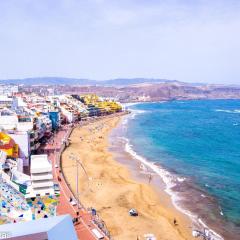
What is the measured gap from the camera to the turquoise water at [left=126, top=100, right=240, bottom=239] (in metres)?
41.2

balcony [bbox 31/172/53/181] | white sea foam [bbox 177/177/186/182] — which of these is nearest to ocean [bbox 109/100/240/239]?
white sea foam [bbox 177/177/186/182]

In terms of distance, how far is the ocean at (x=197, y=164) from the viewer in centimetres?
3966

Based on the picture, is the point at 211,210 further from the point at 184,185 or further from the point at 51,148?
the point at 51,148

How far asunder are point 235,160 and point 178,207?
25.0 meters

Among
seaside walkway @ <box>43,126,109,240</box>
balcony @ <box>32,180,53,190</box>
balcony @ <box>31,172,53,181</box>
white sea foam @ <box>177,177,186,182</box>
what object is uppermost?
balcony @ <box>31,172,53,181</box>

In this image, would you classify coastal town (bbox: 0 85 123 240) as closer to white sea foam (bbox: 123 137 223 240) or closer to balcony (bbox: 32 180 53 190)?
balcony (bbox: 32 180 53 190)

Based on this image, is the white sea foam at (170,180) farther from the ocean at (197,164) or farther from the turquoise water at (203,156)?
the turquoise water at (203,156)

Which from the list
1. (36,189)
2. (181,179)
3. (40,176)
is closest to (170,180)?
(181,179)

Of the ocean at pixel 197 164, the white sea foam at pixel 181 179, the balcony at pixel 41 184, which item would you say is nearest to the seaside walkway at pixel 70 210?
the balcony at pixel 41 184

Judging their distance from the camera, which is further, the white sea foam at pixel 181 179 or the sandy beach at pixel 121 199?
the white sea foam at pixel 181 179

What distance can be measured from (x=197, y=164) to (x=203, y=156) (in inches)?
244

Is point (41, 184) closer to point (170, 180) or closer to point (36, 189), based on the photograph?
point (36, 189)

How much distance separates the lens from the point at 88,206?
3972 cm

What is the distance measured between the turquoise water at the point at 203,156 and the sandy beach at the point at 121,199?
3.86 m
